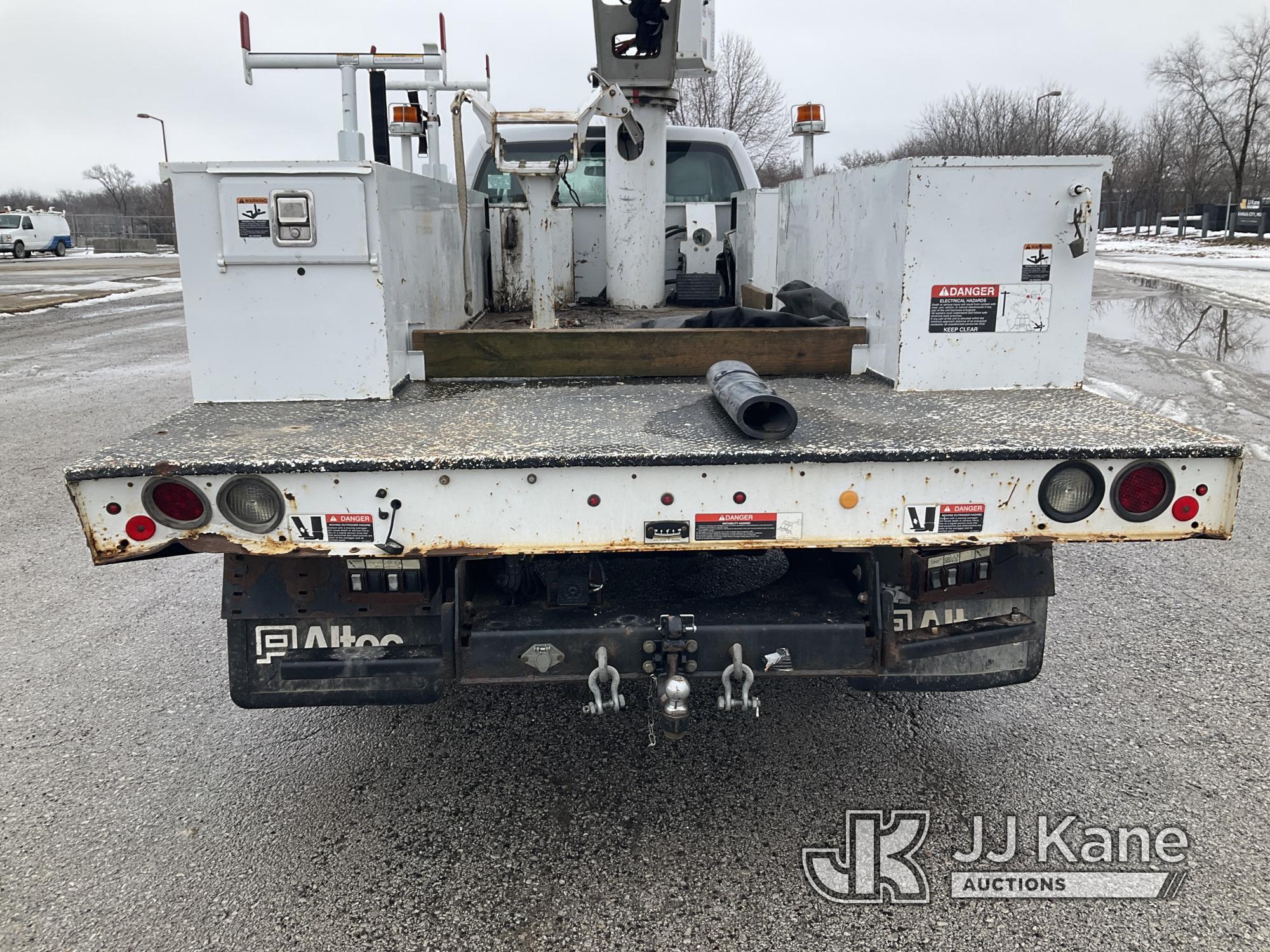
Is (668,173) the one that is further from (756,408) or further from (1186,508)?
(1186,508)

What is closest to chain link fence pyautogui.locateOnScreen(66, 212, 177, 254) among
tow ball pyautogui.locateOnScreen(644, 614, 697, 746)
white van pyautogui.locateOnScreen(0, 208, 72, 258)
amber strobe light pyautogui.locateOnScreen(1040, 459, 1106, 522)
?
white van pyautogui.locateOnScreen(0, 208, 72, 258)

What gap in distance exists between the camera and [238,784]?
3.19m

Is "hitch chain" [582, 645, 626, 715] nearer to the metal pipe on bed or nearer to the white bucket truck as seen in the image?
the white bucket truck

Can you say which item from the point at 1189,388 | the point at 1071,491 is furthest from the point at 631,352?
the point at 1189,388

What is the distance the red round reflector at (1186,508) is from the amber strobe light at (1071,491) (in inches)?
7.9

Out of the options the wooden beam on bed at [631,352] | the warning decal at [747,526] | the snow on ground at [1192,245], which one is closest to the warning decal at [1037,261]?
the wooden beam on bed at [631,352]

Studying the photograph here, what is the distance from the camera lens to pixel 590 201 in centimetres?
651

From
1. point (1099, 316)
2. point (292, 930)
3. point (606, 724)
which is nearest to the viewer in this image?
point (292, 930)

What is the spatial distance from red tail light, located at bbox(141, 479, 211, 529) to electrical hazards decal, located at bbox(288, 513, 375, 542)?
8.8 inches

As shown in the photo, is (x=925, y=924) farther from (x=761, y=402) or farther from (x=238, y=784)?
(x=238, y=784)

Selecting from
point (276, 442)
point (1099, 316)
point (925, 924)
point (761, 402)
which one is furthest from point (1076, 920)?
point (1099, 316)

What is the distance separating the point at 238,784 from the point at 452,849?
828 mm

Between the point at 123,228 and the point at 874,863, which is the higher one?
the point at 123,228

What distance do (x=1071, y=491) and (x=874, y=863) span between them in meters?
1.17
